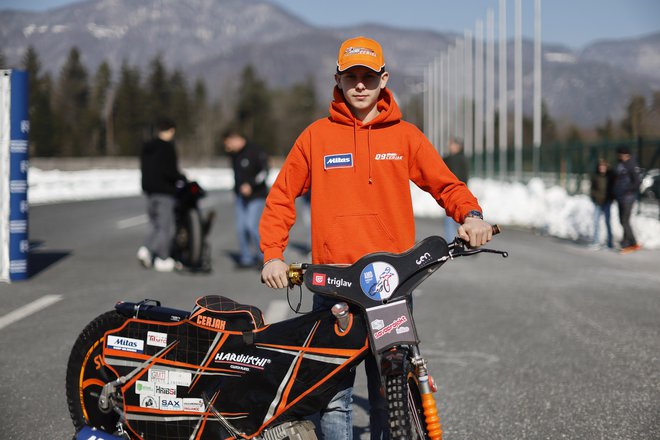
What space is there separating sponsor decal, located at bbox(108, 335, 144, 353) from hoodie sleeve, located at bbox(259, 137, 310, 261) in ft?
2.54

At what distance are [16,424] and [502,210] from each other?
2007 centimetres

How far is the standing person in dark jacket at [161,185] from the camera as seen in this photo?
10.8 meters

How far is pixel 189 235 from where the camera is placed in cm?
1096

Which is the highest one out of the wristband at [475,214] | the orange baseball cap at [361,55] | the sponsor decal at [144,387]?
the orange baseball cap at [361,55]

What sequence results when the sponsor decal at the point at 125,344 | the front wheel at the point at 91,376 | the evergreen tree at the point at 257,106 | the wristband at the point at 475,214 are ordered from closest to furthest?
the wristband at the point at 475,214
the sponsor decal at the point at 125,344
the front wheel at the point at 91,376
the evergreen tree at the point at 257,106

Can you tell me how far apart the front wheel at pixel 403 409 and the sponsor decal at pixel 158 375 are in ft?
3.62

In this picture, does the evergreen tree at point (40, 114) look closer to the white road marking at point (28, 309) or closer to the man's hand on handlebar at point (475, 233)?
the white road marking at point (28, 309)

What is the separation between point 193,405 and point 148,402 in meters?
0.26

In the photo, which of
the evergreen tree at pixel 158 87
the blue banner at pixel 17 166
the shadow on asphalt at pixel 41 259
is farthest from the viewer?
Answer: the evergreen tree at pixel 158 87

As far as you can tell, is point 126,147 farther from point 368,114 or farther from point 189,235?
point 368,114

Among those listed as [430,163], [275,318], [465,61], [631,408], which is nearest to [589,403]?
[631,408]

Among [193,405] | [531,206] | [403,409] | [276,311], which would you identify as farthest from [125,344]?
[531,206]

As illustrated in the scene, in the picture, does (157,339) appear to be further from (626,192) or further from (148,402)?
(626,192)

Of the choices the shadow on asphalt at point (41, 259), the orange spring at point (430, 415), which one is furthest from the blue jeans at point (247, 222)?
the orange spring at point (430, 415)
